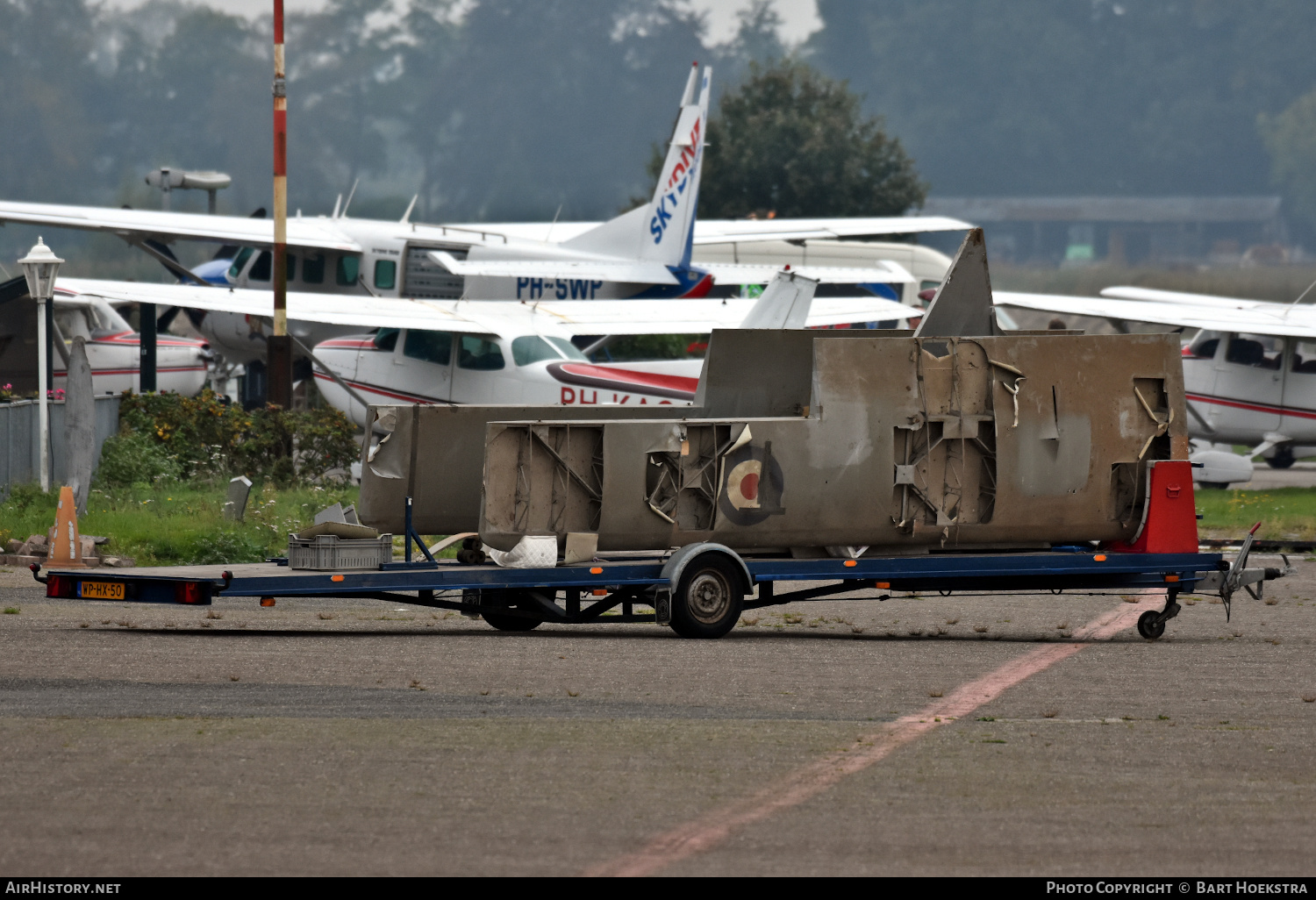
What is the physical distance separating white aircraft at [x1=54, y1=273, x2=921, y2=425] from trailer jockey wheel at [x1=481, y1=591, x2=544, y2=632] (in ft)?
29.4

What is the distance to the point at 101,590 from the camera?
1230 cm

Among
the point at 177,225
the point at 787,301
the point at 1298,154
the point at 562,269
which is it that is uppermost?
the point at 1298,154

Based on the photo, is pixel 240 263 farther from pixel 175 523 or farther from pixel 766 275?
pixel 175 523

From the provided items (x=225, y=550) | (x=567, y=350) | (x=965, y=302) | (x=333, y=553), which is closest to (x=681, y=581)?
(x=333, y=553)

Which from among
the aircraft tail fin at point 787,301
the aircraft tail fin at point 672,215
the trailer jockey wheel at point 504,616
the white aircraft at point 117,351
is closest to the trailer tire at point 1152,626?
the trailer jockey wheel at point 504,616

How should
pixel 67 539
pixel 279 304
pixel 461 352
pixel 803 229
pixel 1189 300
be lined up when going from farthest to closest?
pixel 803 229 → pixel 1189 300 → pixel 279 304 → pixel 461 352 → pixel 67 539

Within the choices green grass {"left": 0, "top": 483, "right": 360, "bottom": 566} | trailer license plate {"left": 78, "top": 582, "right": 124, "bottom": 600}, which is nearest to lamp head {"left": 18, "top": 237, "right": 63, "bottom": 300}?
green grass {"left": 0, "top": 483, "right": 360, "bottom": 566}

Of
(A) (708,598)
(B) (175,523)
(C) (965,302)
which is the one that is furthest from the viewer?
(B) (175,523)

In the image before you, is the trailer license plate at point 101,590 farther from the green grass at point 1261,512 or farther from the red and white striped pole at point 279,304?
the green grass at point 1261,512

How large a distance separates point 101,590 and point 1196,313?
21052mm

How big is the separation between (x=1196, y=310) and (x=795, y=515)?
18357mm

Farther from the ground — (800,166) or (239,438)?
(800,166)

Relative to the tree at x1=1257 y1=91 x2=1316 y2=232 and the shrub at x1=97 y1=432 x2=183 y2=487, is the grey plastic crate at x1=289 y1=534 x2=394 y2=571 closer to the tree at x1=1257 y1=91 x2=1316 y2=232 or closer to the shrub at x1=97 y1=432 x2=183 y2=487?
the shrub at x1=97 y1=432 x2=183 y2=487

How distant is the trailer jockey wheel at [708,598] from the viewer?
41.8 feet
